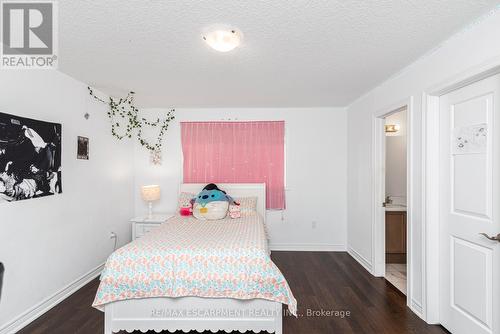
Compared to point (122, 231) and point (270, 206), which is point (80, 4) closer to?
point (122, 231)

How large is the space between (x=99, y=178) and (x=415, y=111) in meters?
3.85

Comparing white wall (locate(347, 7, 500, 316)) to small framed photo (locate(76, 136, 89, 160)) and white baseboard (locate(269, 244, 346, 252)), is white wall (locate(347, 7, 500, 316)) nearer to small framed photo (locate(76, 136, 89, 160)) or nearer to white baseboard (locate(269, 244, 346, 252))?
white baseboard (locate(269, 244, 346, 252))

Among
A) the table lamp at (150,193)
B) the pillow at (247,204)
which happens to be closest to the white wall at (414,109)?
the pillow at (247,204)

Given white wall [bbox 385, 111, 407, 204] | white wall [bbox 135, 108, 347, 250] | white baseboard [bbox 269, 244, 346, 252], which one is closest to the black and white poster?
white wall [bbox 135, 108, 347, 250]

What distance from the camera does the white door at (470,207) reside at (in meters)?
1.78

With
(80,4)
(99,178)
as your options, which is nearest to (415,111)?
(80,4)

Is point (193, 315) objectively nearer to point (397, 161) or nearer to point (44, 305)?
point (44, 305)

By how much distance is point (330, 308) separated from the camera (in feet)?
8.24

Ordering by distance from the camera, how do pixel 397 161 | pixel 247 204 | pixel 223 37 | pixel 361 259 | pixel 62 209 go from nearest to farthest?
pixel 223 37, pixel 62 209, pixel 361 259, pixel 247 204, pixel 397 161

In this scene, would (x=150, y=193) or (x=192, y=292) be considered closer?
(x=192, y=292)

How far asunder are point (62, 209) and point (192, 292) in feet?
5.92

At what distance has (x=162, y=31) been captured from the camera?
1.86 meters

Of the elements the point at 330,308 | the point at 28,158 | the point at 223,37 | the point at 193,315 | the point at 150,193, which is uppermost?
the point at 223,37

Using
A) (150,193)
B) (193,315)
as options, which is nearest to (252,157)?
(150,193)
